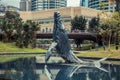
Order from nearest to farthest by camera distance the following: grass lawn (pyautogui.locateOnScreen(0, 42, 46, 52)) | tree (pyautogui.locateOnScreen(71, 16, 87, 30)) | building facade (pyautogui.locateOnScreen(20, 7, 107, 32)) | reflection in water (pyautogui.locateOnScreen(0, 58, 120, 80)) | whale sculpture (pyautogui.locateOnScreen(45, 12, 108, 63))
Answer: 1. reflection in water (pyautogui.locateOnScreen(0, 58, 120, 80))
2. whale sculpture (pyautogui.locateOnScreen(45, 12, 108, 63))
3. grass lawn (pyautogui.locateOnScreen(0, 42, 46, 52))
4. tree (pyautogui.locateOnScreen(71, 16, 87, 30))
5. building facade (pyautogui.locateOnScreen(20, 7, 107, 32))

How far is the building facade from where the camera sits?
14012 centimetres

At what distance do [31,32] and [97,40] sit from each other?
54.5 ft

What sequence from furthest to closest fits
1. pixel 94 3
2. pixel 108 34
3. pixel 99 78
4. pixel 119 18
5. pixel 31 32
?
pixel 94 3 → pixel 31 32 → pixel 108 34 → pixel 119 18 → pixel 99 78

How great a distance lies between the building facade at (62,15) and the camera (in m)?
140

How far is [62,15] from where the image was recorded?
142125 mm

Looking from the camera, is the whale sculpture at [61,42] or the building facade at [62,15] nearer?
the whale sculpture at [61,42]

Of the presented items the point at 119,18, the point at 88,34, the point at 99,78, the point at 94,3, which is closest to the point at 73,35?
the point at 88,34

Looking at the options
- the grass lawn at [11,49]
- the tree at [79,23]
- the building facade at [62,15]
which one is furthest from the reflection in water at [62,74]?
the building facade at [62,15]

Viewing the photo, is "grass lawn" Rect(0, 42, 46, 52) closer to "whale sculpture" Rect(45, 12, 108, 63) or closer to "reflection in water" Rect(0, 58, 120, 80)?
"whale sculpture" Rect(45, 12, 108, 63)

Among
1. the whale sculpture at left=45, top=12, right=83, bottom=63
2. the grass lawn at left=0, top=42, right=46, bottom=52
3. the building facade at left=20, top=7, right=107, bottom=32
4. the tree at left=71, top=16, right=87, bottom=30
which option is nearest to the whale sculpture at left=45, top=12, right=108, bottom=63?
the whale sculpture at left=45, top=12, right=83, bottom=63

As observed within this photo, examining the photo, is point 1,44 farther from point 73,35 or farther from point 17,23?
point 73,35

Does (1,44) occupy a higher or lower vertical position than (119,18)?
lower

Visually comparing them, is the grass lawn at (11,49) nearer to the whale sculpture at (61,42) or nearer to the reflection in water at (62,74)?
the whale sculpture at (61,42)

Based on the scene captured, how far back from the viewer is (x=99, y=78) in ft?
79.4
